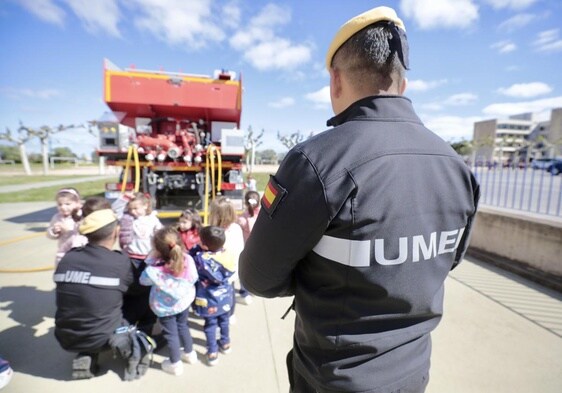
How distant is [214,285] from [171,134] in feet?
16.9

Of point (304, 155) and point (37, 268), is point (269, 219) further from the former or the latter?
point (37, 268)

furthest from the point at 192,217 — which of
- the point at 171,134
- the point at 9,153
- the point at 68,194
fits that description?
the point at 9,153

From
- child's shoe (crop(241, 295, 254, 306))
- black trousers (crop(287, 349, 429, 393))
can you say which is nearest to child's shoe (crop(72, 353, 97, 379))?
child's shoe (crop(241, 295, 254, 306))

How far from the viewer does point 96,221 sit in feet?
7.64

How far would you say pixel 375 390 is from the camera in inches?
40.6

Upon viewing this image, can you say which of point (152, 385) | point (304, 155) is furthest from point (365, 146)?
point (152, 385)

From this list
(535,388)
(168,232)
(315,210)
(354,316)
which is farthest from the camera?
(168,232)

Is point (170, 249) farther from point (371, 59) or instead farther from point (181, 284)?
point (371, 59)

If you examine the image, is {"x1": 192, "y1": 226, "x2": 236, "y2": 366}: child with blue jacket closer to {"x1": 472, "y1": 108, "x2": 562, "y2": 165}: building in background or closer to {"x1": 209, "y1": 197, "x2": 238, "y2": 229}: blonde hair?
{"x1": 209, "y1": 197, "x2": 238, "y2": 229}: blonde hair

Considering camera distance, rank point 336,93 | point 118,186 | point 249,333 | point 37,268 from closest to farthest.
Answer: point 336,93
point 249,333
point 37,268
point 118,186

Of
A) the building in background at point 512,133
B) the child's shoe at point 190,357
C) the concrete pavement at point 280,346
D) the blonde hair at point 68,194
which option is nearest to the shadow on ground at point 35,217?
the concrete pavement at point 280,346

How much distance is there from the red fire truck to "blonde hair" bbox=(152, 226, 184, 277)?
3.30 m

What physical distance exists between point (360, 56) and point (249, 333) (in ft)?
8.85

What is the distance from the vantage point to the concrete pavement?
226 cm
